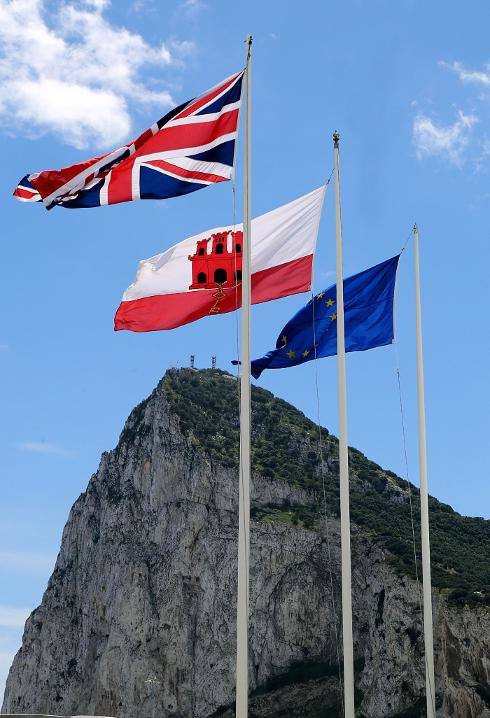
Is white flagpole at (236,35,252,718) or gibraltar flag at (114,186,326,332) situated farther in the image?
gibraltar flag at (114,186,326,332)

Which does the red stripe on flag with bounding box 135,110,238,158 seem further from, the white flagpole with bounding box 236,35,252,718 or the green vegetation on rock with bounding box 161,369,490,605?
the green vegetation on rock with bounding box 161,369,490,605

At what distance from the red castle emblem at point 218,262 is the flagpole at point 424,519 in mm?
5027

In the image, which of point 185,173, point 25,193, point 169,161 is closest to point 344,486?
point 185,173

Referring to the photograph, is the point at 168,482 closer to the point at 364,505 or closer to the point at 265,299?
the point at 364,505

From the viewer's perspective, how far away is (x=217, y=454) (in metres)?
114

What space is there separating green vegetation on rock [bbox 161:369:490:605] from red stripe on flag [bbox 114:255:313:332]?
64.2 meters

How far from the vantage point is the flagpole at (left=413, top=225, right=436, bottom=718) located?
20891 millimetres

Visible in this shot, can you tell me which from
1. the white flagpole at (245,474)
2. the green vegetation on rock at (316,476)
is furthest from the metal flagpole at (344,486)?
the green vegetation on rock at (316,476)

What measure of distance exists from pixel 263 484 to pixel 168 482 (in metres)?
11.1

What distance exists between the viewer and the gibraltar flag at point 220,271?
20.4 metres

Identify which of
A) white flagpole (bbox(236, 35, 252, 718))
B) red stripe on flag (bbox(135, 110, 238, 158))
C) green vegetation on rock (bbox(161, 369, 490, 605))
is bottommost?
white flagpole (bbox(236, 35, 252, 718))

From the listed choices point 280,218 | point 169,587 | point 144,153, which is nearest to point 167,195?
point 144,153

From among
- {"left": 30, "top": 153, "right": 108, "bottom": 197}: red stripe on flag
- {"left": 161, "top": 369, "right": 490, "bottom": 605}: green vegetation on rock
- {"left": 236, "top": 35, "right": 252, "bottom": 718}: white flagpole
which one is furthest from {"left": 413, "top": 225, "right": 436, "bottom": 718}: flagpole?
{"left": 161, "top": 369, "right": 490, "bottom": 605}: green vegetation on rock

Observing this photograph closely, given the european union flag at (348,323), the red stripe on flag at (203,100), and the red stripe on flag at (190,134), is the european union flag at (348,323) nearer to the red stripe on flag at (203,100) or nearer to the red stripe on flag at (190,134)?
the red stripe on flag at (190,134)
